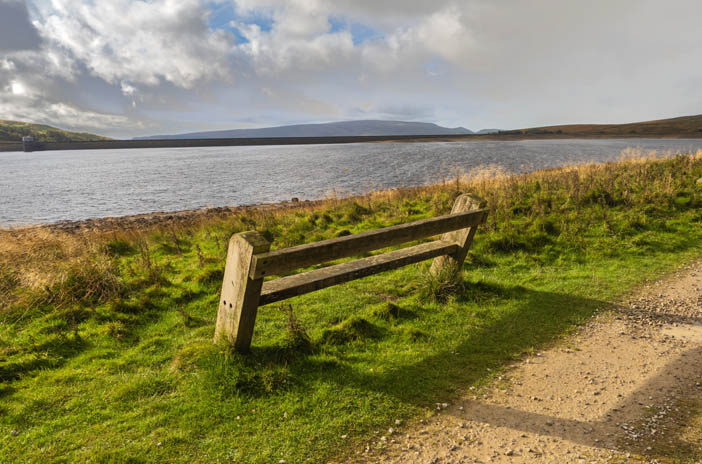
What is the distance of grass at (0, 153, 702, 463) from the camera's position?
348 cm

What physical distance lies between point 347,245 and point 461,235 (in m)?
2.72

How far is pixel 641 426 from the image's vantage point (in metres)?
3.49

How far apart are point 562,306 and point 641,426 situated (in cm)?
275

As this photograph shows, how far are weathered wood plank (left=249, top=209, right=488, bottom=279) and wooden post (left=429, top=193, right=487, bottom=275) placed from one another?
0.67 feet

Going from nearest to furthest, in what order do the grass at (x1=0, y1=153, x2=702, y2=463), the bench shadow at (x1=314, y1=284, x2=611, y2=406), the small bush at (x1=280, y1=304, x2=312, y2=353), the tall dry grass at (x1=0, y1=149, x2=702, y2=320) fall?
the grass at (x1=0, y1=153, x2=702, y2=463)
the bench shadow at (x1=314, y1=284, x2=611, y2=406)
the small bush at (x1=280, y1=304, x2=312, y2=353)
the tall dry grass at (x1=0, y1=149, x2=702, y2=320)

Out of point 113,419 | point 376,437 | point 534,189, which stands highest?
point 534,189

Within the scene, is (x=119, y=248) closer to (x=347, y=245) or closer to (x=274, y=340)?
(x=274, y=340)

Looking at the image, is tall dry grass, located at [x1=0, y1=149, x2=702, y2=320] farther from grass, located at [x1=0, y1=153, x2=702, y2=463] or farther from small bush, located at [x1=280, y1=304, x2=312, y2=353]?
small bush, located at [x1=280, y1=304, x2=312, y2=353]

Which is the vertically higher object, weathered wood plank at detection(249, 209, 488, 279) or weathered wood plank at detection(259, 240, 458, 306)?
weathered wood plank at detection(249, 209, 488, 279)

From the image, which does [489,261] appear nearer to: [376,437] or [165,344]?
[376,437]

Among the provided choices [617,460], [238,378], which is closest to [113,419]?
[238,378]

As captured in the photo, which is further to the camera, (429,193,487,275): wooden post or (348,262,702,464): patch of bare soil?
(429,193,487,275): wooden post

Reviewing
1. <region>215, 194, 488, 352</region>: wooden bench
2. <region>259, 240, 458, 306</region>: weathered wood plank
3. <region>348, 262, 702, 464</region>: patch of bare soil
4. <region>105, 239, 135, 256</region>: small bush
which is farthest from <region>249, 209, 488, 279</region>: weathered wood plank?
<region>105, 239, 135, 256</region>: small bush

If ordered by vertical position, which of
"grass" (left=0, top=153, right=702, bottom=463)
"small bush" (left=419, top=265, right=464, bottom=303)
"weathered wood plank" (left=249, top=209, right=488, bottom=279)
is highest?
"weathered wood plank" (left=249, top=209, right=488, bottom=279)
